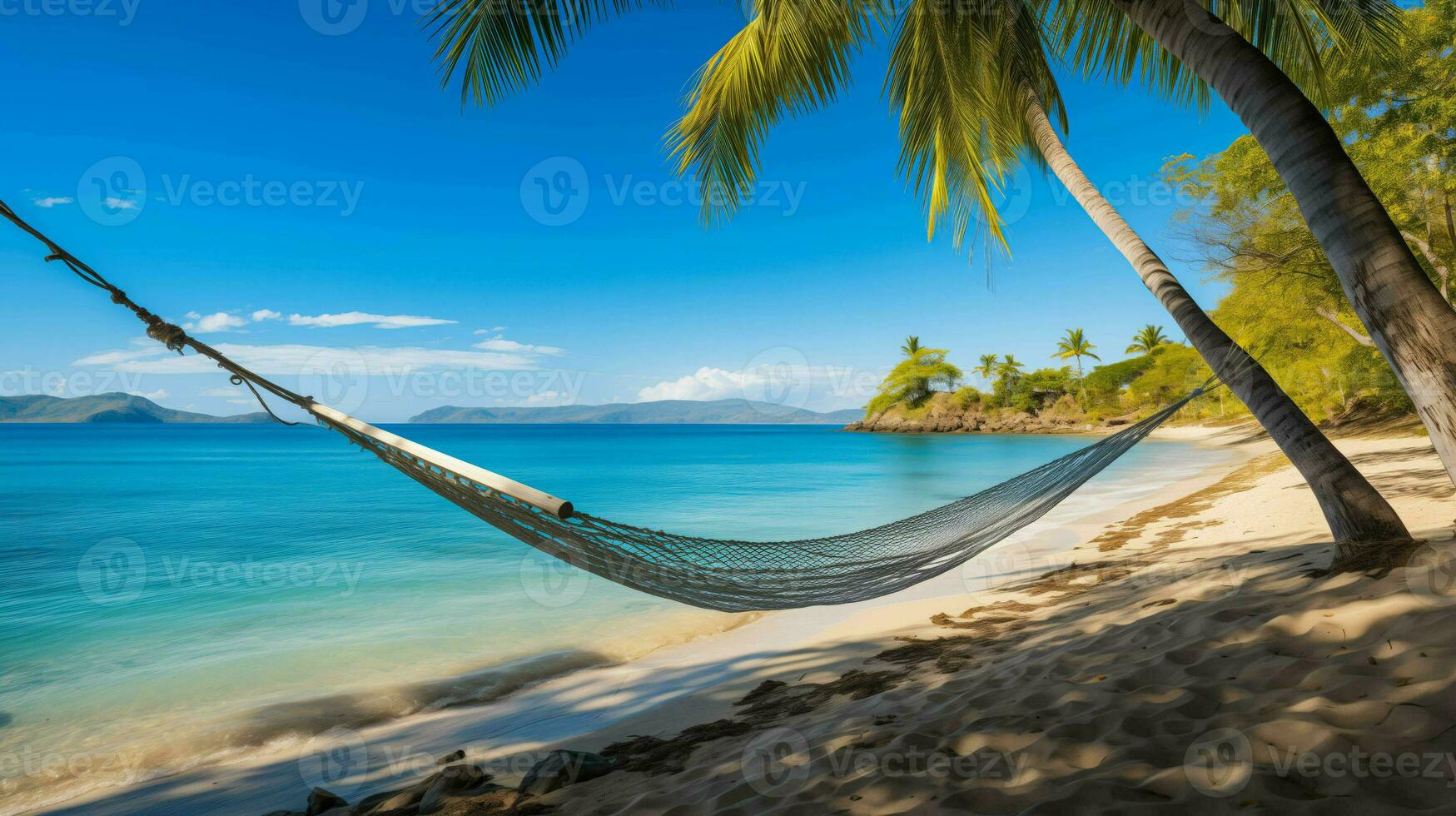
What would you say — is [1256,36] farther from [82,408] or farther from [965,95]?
[82,408]

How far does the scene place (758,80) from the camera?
304cm

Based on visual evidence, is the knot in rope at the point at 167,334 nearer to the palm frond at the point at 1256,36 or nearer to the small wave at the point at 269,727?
the small wave at the point at 269,727

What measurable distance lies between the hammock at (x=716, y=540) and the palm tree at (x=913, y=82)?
2.93ft

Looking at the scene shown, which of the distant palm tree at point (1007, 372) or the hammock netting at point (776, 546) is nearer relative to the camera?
the hammock netting at point (776, 546)

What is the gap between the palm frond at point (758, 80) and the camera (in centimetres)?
293

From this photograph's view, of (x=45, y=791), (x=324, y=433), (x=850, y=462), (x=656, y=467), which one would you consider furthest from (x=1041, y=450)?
(x=324, y=433)

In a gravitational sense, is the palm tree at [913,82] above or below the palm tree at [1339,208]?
above

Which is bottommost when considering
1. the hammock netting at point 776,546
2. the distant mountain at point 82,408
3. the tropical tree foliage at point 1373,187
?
the hammock netting at point 776,546

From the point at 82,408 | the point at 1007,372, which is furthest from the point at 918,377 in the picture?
the point at 82,408

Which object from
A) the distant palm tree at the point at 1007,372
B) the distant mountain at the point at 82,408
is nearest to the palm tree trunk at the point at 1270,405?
the distant palm tree at the point at 1007,372

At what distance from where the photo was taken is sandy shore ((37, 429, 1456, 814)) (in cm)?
101

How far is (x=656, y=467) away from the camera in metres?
19.5

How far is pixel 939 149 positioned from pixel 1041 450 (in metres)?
19.0

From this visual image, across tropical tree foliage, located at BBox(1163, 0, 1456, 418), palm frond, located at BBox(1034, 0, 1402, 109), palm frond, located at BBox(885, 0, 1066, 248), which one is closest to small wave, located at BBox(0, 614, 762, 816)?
palm frond, located at BBox(885, 0, 1066, 248)
